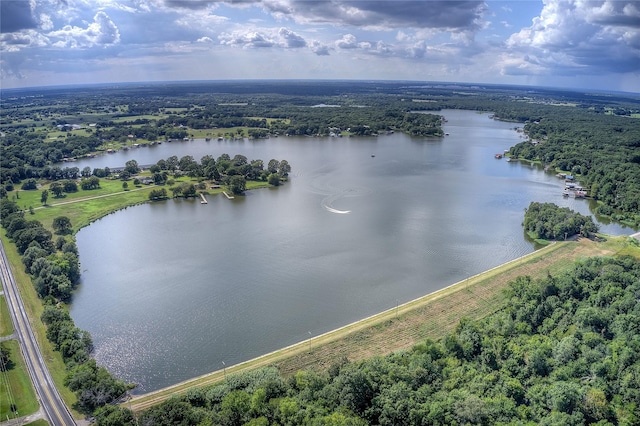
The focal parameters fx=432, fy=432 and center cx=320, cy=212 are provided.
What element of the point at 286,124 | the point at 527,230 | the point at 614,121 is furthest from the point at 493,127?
the point at 527,230

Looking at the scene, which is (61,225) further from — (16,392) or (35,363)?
(16,392)

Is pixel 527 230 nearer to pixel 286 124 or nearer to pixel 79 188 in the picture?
pixel 79 188

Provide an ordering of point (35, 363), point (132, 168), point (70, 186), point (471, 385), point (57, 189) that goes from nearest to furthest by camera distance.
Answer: point (471, 385), point (35, 363), point (57, 189), point (70, 186), point (132, 168)

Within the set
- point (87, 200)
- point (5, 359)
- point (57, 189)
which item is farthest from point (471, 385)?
point (57, 189)

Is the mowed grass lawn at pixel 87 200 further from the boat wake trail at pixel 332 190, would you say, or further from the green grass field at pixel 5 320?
the green grass field at pixel 5 320

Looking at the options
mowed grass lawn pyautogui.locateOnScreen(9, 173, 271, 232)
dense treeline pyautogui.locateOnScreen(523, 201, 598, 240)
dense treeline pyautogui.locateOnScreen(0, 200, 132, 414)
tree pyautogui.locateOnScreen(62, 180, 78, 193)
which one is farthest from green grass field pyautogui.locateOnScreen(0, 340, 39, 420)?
dense treeline pyautogui.locateOnScreen(523, 201, 598, 240)

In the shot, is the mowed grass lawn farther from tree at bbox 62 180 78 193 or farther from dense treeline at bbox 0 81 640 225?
dense treeline at bbox 0 81 640 225

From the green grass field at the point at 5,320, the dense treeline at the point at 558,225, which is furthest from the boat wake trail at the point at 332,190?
the green grass field at the point at 5,320
